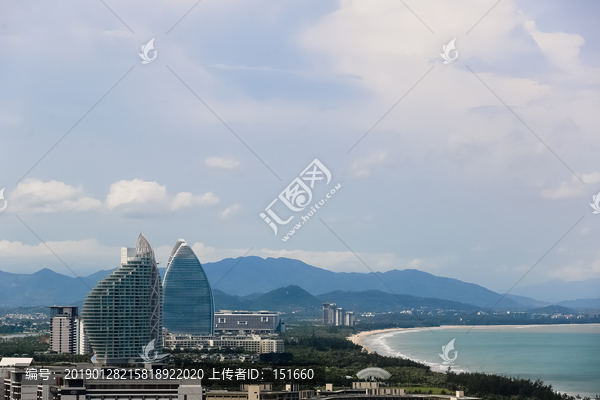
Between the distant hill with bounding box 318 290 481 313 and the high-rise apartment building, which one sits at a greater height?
the distant hill with bounding box 318 290 481 313

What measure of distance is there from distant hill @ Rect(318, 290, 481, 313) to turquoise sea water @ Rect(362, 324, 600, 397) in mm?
38230

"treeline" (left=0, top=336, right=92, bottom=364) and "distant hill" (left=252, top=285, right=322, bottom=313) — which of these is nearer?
"treeline" (left=0, top=336, right=92, bottom=364)

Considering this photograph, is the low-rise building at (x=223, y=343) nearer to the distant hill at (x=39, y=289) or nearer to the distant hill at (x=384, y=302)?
the distant hill at (x=39, y=289)

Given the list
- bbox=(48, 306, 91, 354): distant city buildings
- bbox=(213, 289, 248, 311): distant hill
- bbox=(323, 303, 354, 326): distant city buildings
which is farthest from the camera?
Answer: bbox=(213, 289, 248, 311): distant hill

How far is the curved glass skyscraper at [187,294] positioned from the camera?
5644 centimetres

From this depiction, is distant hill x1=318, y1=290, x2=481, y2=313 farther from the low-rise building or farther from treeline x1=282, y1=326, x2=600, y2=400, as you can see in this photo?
treeline x1=282, y1=326, x2=600, y2=400

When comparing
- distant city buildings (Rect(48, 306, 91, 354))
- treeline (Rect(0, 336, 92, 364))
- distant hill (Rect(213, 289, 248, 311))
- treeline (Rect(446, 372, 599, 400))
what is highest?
distant hill (Rect(213, 289, 248, 311))

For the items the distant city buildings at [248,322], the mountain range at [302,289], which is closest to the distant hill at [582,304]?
the mountain range at [302,289]

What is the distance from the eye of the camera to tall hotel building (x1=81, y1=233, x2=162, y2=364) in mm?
33562

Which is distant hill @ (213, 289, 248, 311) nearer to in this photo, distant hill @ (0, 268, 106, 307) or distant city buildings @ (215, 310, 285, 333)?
distant hill @ (0, 268, 106, 307)

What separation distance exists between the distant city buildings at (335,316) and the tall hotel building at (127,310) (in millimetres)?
45638

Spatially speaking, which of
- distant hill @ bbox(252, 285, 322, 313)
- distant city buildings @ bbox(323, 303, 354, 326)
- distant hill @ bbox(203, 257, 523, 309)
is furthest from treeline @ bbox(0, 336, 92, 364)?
distant hill @ bbox(203, 257, 523, 309)

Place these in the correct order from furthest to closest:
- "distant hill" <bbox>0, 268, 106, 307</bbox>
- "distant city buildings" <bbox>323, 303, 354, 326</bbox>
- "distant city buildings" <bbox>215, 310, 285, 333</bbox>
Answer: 1. "distant hill" <bbox>0, 268, 106, 307</bbox>
2. "distant city buildings" <bbox>323, 303, 354, 326</bbox>
3. "distant city buildings" <bbox>215, 310, 285, 333</bbox>

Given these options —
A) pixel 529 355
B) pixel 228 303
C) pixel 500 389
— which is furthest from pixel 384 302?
pixel 500 389
